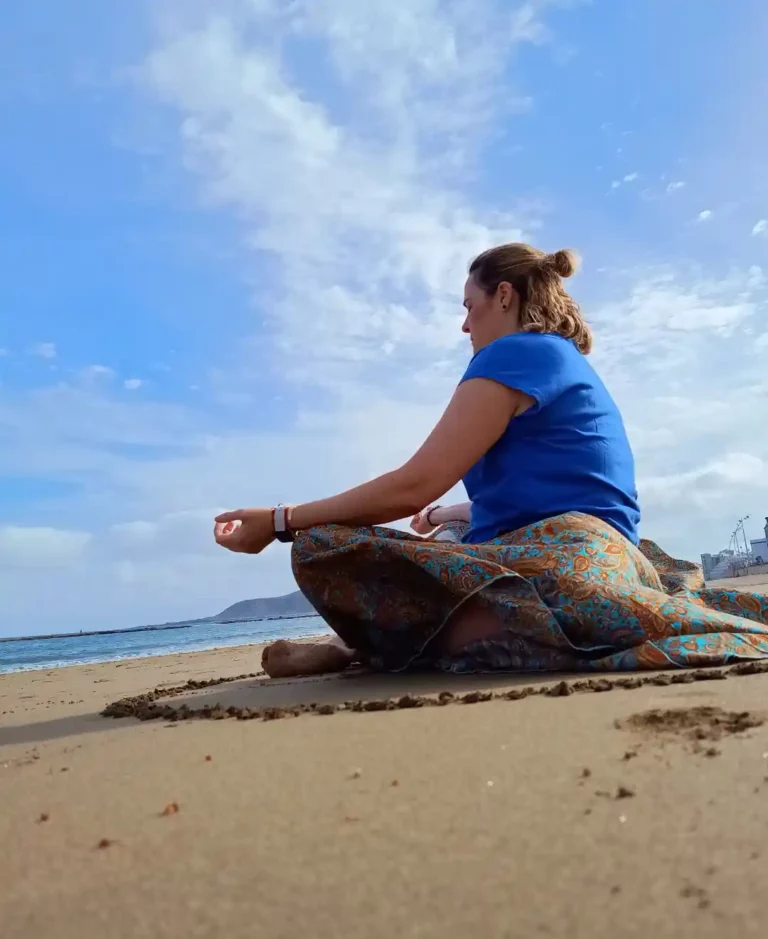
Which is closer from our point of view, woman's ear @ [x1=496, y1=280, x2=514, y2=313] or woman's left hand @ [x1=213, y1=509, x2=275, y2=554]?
woman's left hand @ [x1=213, y1=509, x2=275, y2=554]

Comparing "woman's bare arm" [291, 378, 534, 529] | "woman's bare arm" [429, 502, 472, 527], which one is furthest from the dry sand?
"woman's bare arm" [429, 502, 472, 527]

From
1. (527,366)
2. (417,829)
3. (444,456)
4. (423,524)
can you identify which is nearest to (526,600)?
(444,456)

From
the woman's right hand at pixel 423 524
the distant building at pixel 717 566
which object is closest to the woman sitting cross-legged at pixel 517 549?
the woman's right hand at pixel 423 524

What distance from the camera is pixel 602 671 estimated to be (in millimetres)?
2260

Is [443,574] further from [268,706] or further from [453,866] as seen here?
[453,866]

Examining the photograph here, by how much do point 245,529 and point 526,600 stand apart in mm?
958

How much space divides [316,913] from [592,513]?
6.79 ft

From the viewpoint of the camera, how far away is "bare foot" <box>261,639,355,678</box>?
3.05 meters

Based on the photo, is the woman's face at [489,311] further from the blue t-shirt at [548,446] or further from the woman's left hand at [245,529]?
the woman's left hand at [245,529]

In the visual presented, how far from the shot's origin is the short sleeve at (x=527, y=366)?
251cm

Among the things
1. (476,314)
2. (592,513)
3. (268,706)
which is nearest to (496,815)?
(268,706)

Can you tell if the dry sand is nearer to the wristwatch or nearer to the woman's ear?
the wristwatch

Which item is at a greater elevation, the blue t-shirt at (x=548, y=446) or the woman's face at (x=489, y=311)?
the woman's face at (x=489, y=311)

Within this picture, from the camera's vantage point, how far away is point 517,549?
7.88 ft
